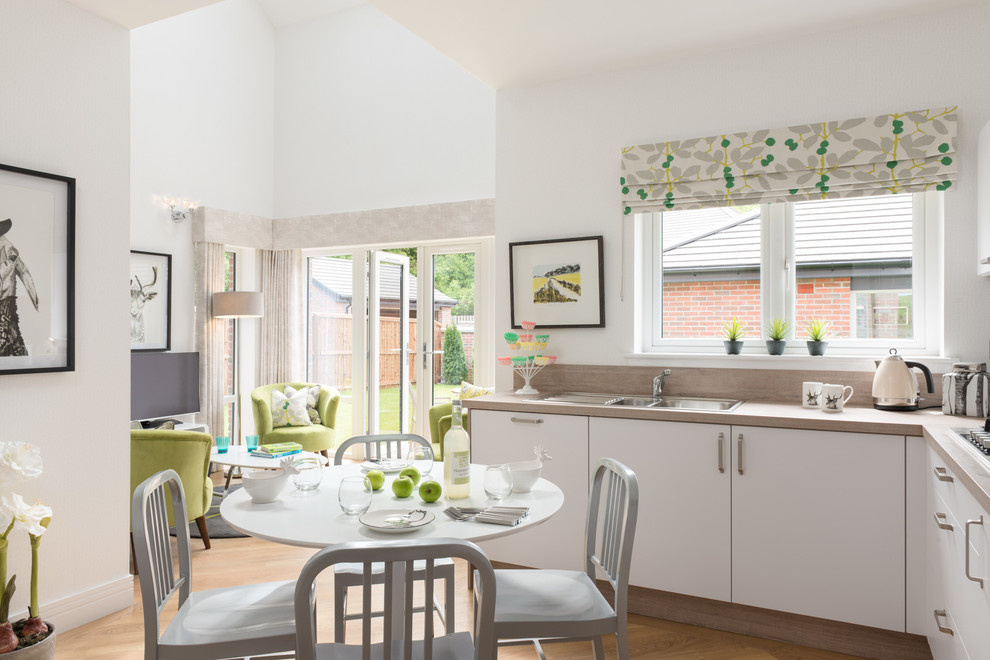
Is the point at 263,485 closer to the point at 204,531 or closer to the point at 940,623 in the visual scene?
the point at 940,623

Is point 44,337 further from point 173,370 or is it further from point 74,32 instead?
point 173,370

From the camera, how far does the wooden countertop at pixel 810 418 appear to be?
1950 mm

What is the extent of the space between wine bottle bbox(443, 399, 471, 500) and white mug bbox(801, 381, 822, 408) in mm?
1657

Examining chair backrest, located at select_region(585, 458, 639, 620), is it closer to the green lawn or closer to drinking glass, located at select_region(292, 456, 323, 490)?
drinking glass, located at select_region(292, 456, 323, 490)

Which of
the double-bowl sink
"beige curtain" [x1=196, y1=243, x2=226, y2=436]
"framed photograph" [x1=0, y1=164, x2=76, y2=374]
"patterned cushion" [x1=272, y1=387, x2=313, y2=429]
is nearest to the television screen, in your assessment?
"beige curtain" [x1=196, y1=243, x2=226, y2=436]

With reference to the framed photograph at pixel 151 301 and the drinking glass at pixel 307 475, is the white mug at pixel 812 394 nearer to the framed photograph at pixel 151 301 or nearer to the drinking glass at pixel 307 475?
the drinking glass at pixel 307 475

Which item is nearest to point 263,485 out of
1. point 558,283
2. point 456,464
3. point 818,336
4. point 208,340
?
point 456,464

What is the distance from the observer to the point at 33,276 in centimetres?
246

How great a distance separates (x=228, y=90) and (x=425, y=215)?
2.22 metres

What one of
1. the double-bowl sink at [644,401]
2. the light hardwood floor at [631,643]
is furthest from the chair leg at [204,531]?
the double-bowl sink at [644,401]

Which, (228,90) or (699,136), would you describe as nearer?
(699,136)

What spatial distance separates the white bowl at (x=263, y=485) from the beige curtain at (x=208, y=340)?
12.9 ft

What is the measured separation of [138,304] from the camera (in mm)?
5051

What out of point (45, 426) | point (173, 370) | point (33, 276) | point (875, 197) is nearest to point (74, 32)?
point (33, 276)
